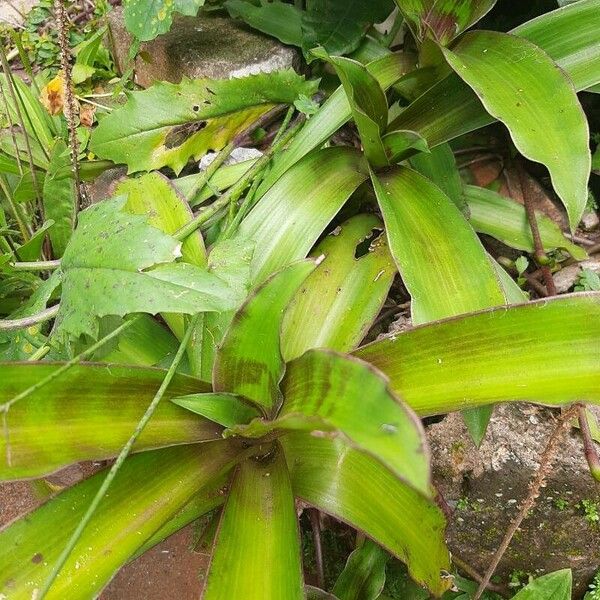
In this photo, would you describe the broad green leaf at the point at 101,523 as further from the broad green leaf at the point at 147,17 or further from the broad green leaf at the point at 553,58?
the broad green leaf at the point at 147,17

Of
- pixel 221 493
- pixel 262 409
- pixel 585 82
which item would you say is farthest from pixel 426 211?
pixel 221 493

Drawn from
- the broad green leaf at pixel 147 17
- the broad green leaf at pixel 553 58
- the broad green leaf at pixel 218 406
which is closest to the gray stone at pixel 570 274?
the broad green leaf at pixel 553 58

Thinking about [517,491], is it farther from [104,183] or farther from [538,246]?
[104,183]

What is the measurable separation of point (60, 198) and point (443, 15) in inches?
29.5

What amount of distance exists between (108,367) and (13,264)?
0.46 metres

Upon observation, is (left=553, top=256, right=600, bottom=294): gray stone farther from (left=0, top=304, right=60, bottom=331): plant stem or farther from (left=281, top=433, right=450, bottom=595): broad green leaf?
(left=0, top=304, right=60, bottom=331): plant stem

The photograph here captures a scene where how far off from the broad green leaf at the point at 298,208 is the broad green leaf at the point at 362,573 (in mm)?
432

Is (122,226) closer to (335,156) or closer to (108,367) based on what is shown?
(108,367)

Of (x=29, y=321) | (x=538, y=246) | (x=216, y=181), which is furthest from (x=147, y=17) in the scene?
(x=538, y=246)

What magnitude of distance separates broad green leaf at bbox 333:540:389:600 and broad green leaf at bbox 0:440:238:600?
0.93 feet

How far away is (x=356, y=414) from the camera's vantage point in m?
0.53

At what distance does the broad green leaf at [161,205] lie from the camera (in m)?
0.99

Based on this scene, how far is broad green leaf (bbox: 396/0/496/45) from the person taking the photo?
921 mm

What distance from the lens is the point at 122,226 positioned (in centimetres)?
81
